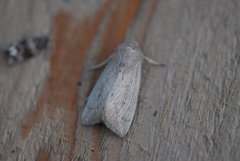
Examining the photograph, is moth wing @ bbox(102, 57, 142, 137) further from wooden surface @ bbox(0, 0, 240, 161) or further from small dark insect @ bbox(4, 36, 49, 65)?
small dark insect @ bbox(4, 36, 49, 65)

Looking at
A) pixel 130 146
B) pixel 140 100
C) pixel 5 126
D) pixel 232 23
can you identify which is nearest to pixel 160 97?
pixel 140 100

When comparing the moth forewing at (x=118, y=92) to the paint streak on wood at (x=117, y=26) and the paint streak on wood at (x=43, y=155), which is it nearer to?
the paint streak on wood at (x=117, y=26)

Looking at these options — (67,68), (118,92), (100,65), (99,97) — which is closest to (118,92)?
(118,92)

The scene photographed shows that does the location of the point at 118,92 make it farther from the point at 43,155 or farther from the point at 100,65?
the point at 43,155

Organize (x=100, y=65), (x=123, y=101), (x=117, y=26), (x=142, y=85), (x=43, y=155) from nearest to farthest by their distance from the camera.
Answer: (x=43, y=155) → (x=123, y=101) → (x=142, y=85) → (x=100, y=65) → (x=117, y=26)

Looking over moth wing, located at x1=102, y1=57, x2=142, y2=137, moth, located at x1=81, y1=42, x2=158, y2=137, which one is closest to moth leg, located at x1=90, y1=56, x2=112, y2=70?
moth, located at x1=81, y1=42, x2=158, y2=137

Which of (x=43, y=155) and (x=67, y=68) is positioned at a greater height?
(x=67, y=68)
